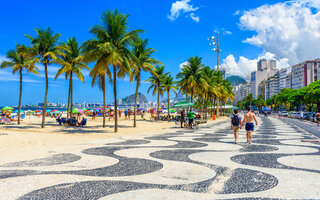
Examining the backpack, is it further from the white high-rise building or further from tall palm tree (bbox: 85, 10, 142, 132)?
the white high-rise building

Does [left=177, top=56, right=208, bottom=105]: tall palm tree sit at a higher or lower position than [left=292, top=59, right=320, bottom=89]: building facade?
lower

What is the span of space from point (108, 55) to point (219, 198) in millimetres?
14212

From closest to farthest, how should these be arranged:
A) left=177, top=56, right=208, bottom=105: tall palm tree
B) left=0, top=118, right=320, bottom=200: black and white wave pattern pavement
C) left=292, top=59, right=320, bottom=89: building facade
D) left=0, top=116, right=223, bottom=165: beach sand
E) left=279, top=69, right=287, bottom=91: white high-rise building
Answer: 1. left=0, top=118, right=320, bottom=200: black and white wave pattern pavement
2. left=0, top=116, right=223, bottom=165: beach sand
3. left=177, top=56, right=208, bottom=105: tall palm tree
4. left=292, top=59, right=320, bottom=89: building facade
5. left=279, top=69, right=287, bottom=91: white high-rise building

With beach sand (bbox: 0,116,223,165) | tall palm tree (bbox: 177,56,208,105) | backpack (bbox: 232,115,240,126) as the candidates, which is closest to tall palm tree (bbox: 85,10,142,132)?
beach sand (bbox: 0,116,223,165)

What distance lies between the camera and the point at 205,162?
6699mm

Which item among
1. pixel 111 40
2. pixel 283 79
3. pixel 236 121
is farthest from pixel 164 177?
pixel 283 79

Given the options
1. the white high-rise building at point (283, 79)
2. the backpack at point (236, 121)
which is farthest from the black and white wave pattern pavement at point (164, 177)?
the white high-rise building at point (283, 79)

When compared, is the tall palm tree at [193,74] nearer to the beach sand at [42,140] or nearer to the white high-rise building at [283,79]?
the beach sand at [42,140]

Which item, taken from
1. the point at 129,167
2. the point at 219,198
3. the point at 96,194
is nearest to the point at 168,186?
the point at 219,198

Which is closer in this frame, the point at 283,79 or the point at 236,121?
the point at 236,121

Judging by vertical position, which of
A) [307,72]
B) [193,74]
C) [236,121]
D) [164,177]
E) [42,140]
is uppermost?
[307,72]

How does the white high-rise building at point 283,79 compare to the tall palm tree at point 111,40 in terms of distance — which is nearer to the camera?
the tall palm tree at point 111,40

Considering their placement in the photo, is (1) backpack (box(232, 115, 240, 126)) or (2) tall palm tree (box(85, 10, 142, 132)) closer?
(1) backpack (box(232, 115, 240, 126))

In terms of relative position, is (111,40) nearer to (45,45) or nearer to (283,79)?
(45,45)
